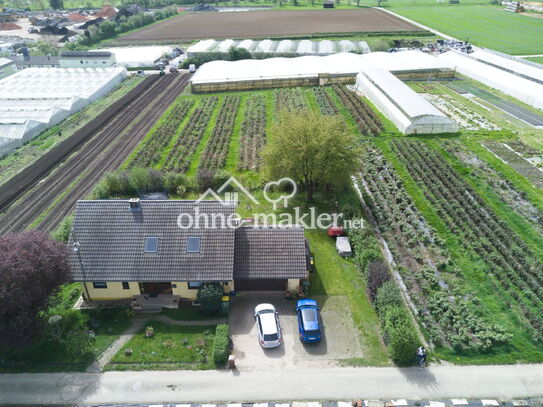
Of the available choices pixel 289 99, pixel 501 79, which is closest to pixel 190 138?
pixel 289 99

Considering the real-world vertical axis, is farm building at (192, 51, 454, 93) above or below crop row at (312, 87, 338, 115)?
above

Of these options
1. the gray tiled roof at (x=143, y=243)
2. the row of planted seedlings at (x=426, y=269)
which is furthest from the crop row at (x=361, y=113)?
the gray tiled roof at (x=143, y=243)

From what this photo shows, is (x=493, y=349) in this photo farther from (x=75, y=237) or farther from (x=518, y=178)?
(x=75, y=237)

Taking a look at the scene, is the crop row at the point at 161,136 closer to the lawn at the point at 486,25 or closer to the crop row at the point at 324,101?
the crop row at the point at 324,101

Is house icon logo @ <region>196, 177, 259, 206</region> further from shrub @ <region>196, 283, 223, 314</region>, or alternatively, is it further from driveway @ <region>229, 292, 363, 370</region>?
shrub @ <region>196, 283, 223, 314</region>

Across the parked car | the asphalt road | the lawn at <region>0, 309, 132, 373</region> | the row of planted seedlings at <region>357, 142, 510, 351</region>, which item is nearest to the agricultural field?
the row of planted seedlings at <region>357, 142, 510, 351</region>
